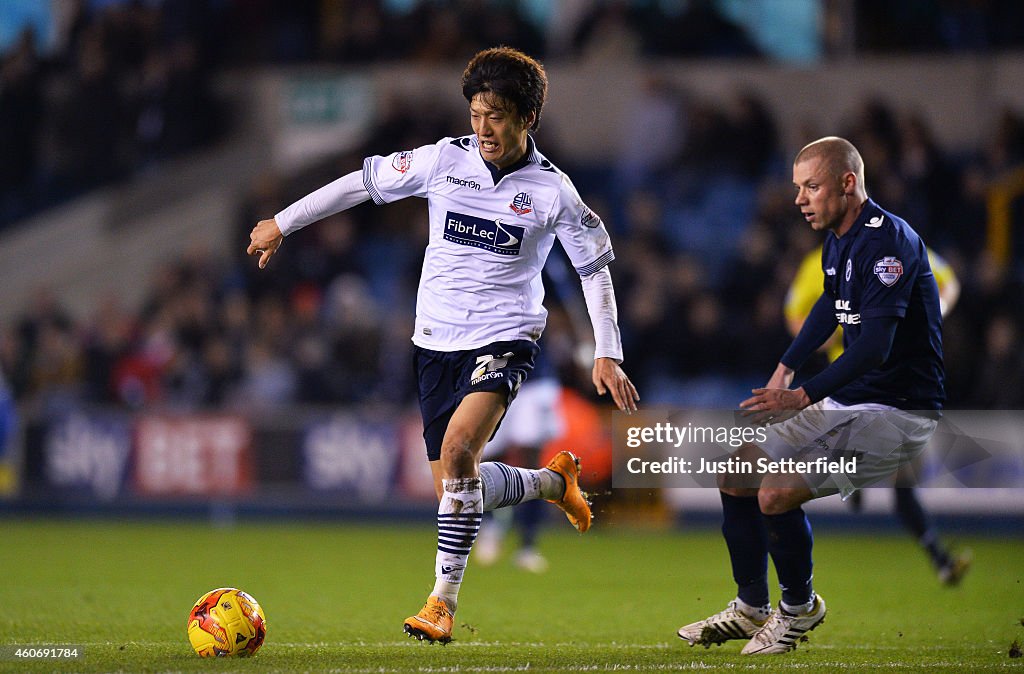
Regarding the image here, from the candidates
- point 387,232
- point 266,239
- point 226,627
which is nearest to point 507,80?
point 266,239

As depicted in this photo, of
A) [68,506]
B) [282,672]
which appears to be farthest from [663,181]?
[282,672]

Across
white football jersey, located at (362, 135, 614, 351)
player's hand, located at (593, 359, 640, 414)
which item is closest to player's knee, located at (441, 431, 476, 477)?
white football jersey, located at (362, 135, 614, 351)

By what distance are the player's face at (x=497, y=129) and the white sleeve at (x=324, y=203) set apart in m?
0.57

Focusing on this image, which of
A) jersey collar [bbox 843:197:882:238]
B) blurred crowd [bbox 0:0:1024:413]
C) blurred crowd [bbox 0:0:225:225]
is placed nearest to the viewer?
jersey collar [bbox 843:197:882:238]

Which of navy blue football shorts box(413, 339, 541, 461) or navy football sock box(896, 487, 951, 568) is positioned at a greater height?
navy blue football shorts box(413, 339, 541, 461)

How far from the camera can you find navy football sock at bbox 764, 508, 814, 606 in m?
6.02

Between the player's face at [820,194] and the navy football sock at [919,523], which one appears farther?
the navy football sock at [919,523]

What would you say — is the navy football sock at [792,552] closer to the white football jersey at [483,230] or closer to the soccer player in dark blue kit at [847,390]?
the soccer player in dark blue kit at [847,390]

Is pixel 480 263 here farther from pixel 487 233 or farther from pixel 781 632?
pixel 781 632

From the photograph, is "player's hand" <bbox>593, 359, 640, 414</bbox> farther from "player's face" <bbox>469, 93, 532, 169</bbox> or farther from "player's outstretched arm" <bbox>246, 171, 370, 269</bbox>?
"player's outstretched arm" <bbox>246, 171, 370, 269</bbox>

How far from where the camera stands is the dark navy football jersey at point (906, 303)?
5.74 metres

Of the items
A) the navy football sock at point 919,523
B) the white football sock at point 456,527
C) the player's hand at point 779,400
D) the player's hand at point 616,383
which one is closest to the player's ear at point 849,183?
the player's hand at point 779,400

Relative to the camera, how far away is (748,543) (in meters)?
6.25

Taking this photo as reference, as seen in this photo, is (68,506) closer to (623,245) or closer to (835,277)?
(623,245)
